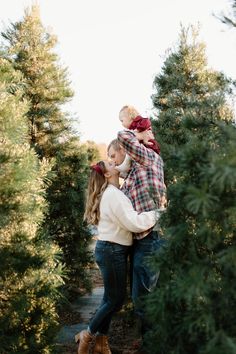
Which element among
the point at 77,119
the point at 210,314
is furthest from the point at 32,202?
the point at 77,119

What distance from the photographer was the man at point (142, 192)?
12.7 ft

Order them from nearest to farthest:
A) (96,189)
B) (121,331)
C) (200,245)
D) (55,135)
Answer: (200,245), (96,189), (121,331), (55,135)

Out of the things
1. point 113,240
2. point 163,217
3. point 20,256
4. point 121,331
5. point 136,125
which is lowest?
point 121,331

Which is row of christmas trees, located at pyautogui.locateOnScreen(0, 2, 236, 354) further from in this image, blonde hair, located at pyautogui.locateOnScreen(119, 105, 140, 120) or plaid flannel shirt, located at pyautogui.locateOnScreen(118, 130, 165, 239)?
blonde hair, located at pyautogui.locateOnScreen(119, 105, 140, 120)

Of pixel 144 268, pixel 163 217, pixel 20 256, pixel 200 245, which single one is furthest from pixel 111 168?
pixel 200 245

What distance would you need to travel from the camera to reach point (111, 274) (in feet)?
12.9

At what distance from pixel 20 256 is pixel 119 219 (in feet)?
3.05

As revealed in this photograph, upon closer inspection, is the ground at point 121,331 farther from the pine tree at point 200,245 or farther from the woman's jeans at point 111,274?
the pine tree at point 200,245

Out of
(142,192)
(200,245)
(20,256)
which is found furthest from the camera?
(142,192)

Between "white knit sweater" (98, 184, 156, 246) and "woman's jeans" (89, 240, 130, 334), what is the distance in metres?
0.08

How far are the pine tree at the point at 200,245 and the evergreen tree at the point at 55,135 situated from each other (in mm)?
4426

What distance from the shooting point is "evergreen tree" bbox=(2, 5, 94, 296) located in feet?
22.6

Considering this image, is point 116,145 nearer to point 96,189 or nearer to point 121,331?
point 96,189

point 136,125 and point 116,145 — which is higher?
point 136,125
